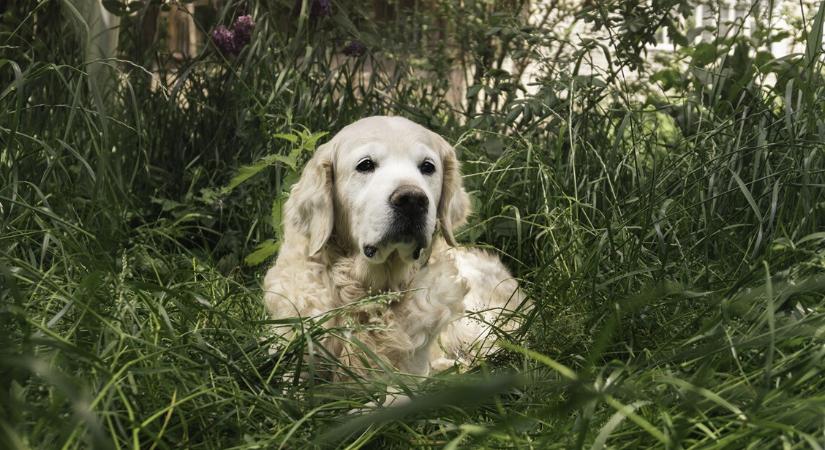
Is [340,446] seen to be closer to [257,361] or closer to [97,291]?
[257,361]

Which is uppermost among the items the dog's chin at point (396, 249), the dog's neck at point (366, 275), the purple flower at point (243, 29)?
the purple flower at point (243, 29)

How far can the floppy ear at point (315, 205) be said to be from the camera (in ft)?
8.45

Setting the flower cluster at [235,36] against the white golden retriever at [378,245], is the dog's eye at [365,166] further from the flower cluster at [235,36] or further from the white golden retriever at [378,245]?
the flower cluster at [235,36]

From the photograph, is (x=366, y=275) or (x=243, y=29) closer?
(x=366, y=275)

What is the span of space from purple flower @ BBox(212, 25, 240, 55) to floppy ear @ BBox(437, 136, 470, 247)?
63.7 inches

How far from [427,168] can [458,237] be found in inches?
34.9

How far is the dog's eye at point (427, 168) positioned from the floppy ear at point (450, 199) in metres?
0.15

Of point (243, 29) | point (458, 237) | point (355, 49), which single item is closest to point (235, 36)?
point (243, 29)

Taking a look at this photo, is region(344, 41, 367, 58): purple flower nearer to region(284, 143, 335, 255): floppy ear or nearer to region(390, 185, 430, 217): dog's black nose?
region(284, 143, 335, 255): floppy ear

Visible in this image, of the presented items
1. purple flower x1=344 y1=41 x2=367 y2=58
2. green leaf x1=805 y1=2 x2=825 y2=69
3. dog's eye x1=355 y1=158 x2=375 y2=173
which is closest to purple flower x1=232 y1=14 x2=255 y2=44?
purple flower x1=344 y1=41 x2=367 y2=58

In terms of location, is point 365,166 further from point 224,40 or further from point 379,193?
point 224,40

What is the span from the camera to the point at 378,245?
241 centimetres

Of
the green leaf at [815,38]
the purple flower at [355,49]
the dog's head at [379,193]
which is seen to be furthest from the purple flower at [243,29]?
the green leaf at [815,38]

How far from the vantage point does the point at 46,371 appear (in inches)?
43.4
